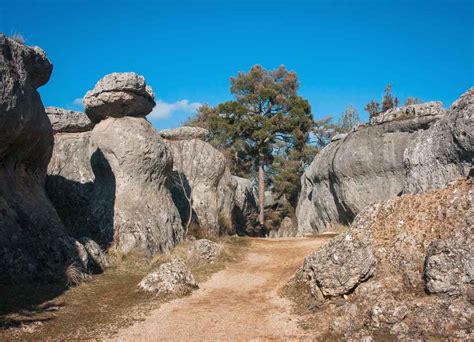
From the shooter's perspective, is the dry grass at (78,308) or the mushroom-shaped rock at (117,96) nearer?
the dry grass at (78,308)

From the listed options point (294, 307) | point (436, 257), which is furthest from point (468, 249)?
point (294, 307)

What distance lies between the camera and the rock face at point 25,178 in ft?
31.2

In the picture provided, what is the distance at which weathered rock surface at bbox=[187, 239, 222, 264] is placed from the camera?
14117 mm

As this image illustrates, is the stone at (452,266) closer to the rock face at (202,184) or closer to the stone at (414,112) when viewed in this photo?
the stone at (414,112)

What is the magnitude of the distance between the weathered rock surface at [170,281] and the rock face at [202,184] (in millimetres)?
9680

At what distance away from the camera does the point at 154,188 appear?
53.8 feet

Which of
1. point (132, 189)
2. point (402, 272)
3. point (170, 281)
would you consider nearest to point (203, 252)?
point (132, 189)

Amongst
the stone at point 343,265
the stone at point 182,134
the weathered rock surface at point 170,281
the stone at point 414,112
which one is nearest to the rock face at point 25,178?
the weathered rock surface at point 170,281

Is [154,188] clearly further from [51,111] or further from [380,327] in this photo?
[380,327]

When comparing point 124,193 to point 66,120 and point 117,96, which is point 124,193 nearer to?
point 117,96

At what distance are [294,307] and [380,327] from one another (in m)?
2.55

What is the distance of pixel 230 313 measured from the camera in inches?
347

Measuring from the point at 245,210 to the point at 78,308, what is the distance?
64.0ft

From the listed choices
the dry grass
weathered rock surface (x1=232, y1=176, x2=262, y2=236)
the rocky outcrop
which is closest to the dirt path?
the dry grass
